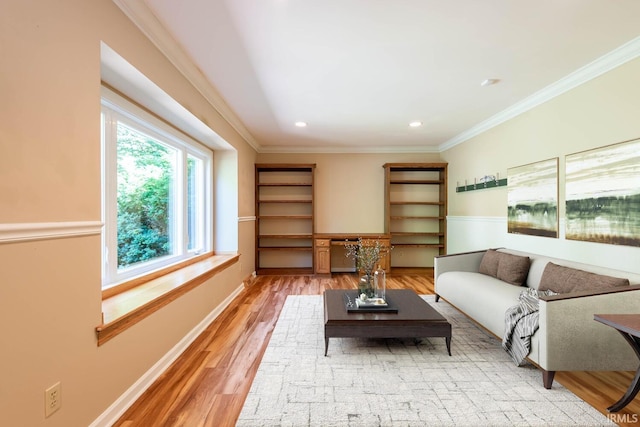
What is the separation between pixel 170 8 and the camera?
182 centimetres

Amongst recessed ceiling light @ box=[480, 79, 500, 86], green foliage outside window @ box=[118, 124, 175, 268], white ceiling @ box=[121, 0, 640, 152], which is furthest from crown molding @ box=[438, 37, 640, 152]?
green foliage outside window @ box=[118, 124, 175, 268]

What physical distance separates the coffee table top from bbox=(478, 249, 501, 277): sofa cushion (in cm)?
112

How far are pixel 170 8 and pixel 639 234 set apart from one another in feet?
12.1

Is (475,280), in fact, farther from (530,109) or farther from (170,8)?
(170,8)

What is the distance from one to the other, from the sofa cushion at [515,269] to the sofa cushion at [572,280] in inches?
13.4

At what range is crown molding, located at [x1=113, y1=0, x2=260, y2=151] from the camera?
1751mm

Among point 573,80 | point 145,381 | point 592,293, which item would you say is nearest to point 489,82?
point 573,80

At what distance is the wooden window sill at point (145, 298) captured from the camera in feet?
5.46

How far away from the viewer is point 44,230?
4.05ft

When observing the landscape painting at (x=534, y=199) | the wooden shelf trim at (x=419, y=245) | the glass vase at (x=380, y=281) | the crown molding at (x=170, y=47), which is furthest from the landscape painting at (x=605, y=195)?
the crown molding at (x=170, y=47)

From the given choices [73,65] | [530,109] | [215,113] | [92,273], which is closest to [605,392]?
[530,109]

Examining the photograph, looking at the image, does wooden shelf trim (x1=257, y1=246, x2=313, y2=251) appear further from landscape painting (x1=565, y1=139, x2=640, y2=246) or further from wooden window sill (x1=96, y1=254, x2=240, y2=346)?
landscape painting (x1=565, y1=139, x2=640, y2=246)

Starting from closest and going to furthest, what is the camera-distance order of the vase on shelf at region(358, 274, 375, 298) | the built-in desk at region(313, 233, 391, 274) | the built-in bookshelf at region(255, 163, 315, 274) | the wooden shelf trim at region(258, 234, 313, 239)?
the vase on shelf at region(358, 274, 375, 298) < the built-in desk at region(313, 233, 391, 274) < the wooden shelf trim at region(258, 234, 313, 239) < the built-in bookshelf at region(255, 163, 315, 274)

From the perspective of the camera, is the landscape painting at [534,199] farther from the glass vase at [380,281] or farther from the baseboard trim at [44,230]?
the baseboard trim at [44,230]
